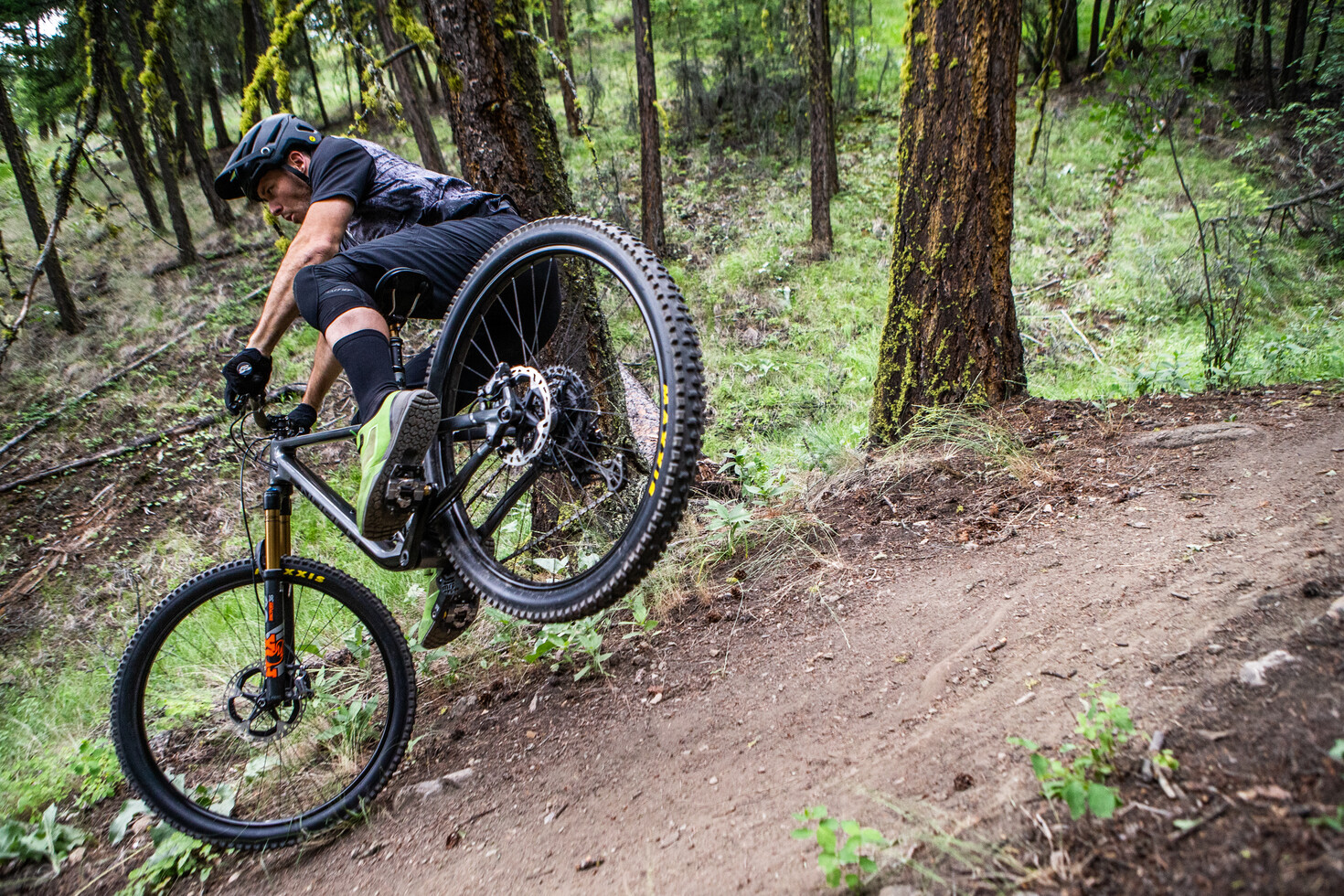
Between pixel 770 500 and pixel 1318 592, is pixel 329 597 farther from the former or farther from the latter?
pixel 1318 592

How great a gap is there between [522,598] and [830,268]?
11.0 metres

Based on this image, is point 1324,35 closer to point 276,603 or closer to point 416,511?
point 416,511

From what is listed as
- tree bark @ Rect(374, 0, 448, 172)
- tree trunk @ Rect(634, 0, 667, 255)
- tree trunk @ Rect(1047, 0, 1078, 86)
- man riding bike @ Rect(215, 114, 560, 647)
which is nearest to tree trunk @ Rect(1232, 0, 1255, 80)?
tree trunk @ Rect(1047, 0, 1078, 86)

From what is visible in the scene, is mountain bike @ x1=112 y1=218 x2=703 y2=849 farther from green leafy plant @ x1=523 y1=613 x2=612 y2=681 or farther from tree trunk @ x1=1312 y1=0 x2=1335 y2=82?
tree trunk @ x1=1312 y1=0 x2=1335 y2=82

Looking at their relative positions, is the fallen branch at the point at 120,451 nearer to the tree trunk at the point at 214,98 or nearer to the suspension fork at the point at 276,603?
the suspension fork at the point at 276,603

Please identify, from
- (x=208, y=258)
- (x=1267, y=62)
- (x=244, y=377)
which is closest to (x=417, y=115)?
(x=208, y=258)

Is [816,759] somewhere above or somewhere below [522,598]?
below


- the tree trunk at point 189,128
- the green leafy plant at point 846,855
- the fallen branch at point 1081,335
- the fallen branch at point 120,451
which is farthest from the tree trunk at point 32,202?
the fallen branch at point 1081,335

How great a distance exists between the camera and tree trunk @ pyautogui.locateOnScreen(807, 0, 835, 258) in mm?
12586

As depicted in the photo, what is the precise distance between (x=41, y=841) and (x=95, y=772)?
0.42 meters

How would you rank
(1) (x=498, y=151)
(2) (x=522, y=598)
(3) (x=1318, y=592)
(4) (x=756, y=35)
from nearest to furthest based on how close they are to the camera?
(3) (x=1318, y=592) → (2) (x=522, y=598) → (1) (x=498, y=151) → (4) (x=756, y=35)

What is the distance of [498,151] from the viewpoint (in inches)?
148

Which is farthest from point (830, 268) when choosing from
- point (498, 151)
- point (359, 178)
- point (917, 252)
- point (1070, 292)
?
point (359, 178)

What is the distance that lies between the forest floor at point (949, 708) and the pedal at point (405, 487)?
106cm
